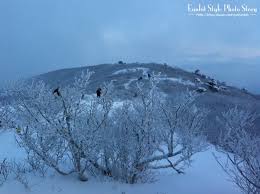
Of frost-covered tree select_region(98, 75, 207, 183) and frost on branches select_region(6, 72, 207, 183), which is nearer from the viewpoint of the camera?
frost on branches select_region(6, 72, 207, 183)

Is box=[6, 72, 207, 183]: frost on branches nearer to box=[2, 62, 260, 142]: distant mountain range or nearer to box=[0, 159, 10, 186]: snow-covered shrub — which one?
box=[0, 159, 10, 186]: snow-covered shrub

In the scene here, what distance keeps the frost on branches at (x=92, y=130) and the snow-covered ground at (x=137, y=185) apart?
25 cm

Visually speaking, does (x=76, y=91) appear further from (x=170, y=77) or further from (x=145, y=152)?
(x=170, y=77)

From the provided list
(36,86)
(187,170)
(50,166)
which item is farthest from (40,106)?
(187,170)

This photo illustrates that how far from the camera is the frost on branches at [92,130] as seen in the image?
9.35 meters

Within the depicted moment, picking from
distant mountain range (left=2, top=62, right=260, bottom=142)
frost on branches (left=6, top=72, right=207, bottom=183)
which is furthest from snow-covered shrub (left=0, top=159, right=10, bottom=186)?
distant mountain range (left=2, top=62, right=260, bottom=142)

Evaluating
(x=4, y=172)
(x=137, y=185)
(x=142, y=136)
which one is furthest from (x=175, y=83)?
(x=4, y=172)

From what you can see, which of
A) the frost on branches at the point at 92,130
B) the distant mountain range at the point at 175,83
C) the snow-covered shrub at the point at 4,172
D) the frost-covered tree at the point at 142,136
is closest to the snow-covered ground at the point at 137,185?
the snow-covered shrub at the point at 4,172

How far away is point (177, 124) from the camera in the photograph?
34.5 feet

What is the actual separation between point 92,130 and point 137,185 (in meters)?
1.83

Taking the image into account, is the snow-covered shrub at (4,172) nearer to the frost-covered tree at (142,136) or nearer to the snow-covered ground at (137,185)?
the snow-covered ground at (137,185)

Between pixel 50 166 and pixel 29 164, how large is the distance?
→ 1035mm

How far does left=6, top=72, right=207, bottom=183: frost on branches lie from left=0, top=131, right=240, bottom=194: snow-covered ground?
25cm

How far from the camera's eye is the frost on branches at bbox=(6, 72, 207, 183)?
9.35 meters
